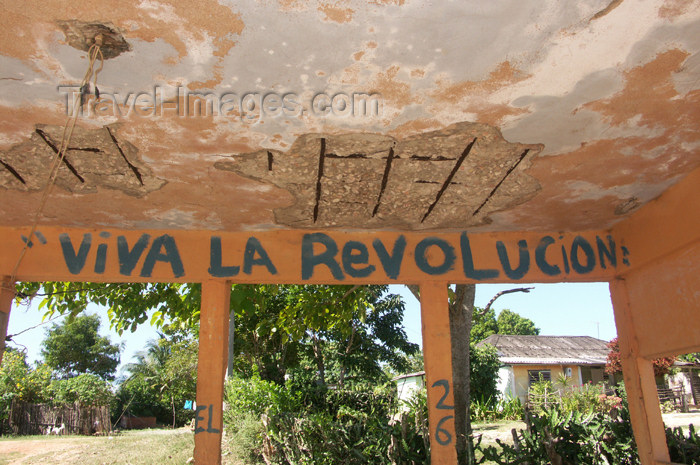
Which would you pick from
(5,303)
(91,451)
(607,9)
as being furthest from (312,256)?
(91,451)

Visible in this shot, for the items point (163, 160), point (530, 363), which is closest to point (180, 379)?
point (530, 363)

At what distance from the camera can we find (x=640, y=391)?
4594 millimetres

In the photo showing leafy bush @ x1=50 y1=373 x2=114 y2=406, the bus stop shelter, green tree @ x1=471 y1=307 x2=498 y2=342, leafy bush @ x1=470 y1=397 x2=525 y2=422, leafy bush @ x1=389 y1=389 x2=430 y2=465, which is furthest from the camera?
green tree @ x1=471 y1=307 x2=498 y2=342

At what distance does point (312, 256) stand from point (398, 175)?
57.1 inches

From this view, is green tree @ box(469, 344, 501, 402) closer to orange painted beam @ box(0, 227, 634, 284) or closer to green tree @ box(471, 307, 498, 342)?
orange painted beam @ box(0, 227, 634, 284)

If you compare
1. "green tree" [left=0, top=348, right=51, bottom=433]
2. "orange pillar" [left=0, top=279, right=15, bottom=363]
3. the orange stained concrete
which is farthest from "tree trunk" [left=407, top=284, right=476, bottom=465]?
"green tree" [left=0, top=348, right=51, bottom=433]

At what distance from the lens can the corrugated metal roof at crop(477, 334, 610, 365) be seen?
78.9ft

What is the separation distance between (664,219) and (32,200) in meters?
5.04

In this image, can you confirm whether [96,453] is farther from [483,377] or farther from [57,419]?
[483,377]

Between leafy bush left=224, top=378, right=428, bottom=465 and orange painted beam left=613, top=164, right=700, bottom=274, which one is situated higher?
orange painted beam left=613, top=164, right=700, bottom=274

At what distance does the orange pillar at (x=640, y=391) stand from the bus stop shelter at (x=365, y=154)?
0.7 inches

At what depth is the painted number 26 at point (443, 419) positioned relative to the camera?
426cm

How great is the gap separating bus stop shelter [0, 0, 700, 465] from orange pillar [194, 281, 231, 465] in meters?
0.02

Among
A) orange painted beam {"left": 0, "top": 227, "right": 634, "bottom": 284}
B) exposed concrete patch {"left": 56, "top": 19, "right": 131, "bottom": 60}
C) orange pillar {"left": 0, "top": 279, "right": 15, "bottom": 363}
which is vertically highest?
exposed concrete patch {"left": 56, "top": 19, "right": 131, "bottom": 60}
